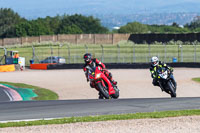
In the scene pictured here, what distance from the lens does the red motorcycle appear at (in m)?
14.8

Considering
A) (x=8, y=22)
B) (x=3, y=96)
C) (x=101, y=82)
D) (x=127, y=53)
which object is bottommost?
(x=127, y=53)

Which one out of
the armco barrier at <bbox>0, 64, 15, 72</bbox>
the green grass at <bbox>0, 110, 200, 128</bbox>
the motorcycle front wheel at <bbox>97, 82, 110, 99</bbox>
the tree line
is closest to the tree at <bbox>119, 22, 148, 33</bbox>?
the tree line

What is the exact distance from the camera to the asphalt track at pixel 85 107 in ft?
38.7

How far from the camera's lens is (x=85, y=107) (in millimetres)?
12781

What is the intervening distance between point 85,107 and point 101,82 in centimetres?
235

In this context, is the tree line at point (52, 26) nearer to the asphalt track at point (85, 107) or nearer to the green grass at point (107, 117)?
the asphalt track at point (85, 107)

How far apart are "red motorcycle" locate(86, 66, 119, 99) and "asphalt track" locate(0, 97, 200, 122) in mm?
1101

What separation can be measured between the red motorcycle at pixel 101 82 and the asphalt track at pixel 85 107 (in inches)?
43.3

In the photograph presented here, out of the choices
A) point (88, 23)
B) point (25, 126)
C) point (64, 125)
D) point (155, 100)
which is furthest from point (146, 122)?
point (88, 23)

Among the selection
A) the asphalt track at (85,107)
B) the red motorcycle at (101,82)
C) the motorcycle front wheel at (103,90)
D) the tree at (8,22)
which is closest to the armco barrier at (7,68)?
the red motorcycle at (101,82)

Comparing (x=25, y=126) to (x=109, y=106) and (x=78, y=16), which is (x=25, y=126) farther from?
(x=78, y=16)

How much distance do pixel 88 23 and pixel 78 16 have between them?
400 cm

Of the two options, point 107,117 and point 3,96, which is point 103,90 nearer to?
point 107,117

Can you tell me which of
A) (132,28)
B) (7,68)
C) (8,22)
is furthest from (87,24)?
(7,68)
